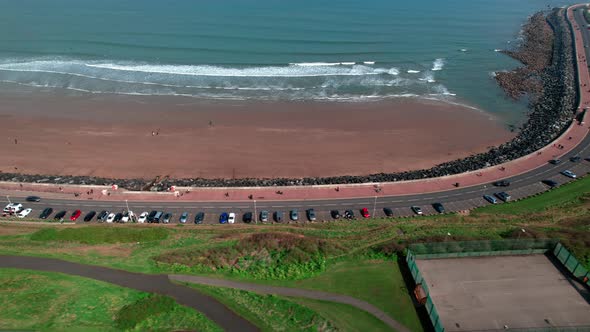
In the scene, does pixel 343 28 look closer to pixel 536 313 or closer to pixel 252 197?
pixel 252 197

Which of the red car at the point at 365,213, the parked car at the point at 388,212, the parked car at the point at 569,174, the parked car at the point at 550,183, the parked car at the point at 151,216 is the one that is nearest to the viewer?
the parked car at the point at 151,216

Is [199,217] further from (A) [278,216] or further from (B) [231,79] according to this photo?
(B) [231,79]

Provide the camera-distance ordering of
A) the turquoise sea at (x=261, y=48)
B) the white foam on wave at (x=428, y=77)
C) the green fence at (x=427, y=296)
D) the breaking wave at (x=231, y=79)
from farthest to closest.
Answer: the white foam on wave at (x=428, y=77) → the turquoise sea at (x=261, y=48) → the breaking wave at (x=231, y=79) → the green fence at (x=427, y=296)

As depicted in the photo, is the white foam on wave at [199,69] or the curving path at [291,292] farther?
the white foam on wave at [199,69]

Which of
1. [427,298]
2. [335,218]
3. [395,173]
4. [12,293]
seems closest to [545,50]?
[395,173]

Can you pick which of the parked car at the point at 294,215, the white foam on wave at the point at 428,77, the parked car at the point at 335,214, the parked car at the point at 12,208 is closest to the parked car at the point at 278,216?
the parked car at the point at 294,215

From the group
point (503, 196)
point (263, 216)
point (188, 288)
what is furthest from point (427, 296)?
point (503, 196)

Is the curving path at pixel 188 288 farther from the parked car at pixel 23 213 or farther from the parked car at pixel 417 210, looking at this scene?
the parked car at pixel 417 210

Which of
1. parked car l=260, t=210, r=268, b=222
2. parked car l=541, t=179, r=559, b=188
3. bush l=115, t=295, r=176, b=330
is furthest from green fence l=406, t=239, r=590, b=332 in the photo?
bush l=115, t=295, r=176, b=330
